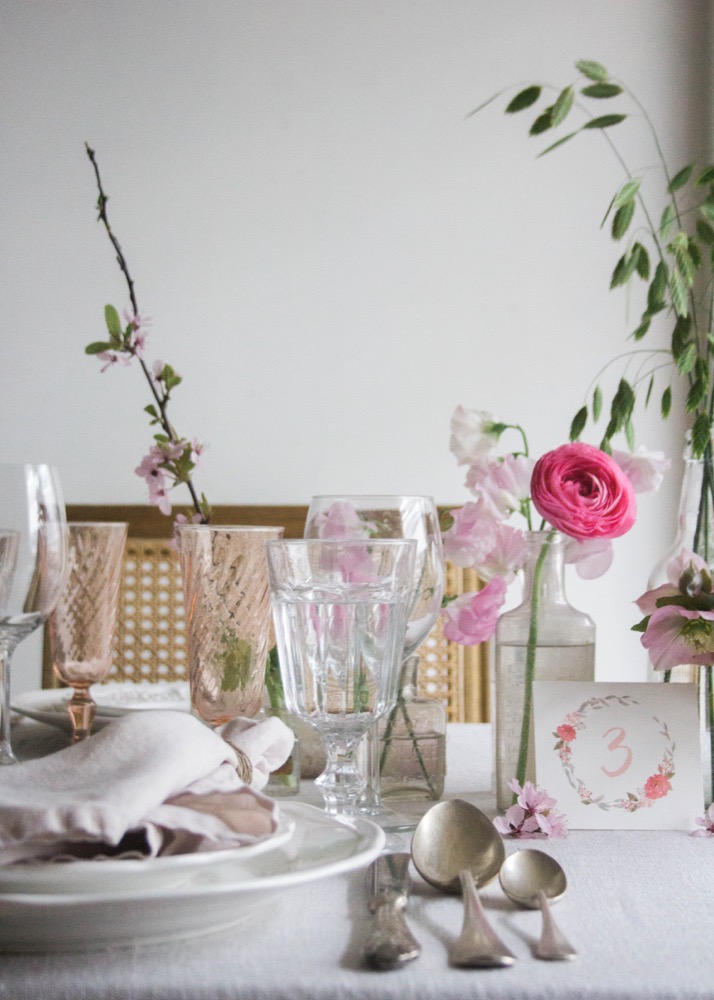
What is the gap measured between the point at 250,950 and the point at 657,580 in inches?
19.1

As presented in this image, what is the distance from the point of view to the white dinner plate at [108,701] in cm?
99

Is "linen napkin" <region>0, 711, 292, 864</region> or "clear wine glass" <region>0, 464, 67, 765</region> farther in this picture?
"clear wine glass" <region>0, 464, 67, 765</region>

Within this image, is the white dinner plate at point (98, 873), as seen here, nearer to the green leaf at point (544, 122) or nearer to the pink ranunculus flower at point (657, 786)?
the pink ranunculus flower at point (657, 786)

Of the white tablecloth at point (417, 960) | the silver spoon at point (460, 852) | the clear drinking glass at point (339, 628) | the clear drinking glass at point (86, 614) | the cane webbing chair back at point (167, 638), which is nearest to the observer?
the white tablecloth at point (417, 960)

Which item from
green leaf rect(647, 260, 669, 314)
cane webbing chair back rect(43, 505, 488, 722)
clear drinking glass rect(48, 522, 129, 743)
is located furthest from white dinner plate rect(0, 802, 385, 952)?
cane webbing chair back rect(43, 505, 488, 722)

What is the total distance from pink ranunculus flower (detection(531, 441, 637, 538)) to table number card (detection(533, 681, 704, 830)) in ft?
0.40

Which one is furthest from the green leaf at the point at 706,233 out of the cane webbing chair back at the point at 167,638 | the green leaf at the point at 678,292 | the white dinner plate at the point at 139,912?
the cane webbing chair back at the point at 167,638

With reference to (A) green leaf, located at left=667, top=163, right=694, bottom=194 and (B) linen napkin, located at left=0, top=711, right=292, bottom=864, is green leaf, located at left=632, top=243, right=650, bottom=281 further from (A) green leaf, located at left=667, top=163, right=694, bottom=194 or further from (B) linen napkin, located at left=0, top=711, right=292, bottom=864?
(B) linen napkin, located at left=0, top=711, right=292, bottom=864

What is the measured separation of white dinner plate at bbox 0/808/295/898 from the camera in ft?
1.61

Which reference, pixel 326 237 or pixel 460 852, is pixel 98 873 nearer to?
pixel 460 852

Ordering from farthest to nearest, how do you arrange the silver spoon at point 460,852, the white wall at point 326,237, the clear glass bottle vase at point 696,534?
the white wall at point 326,237, the clear glass bottle vase at point 696,534, the silver spoon at point 460,852

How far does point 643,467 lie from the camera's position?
0.87 m

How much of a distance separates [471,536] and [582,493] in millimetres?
98

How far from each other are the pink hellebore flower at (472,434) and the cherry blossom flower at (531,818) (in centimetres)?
28
